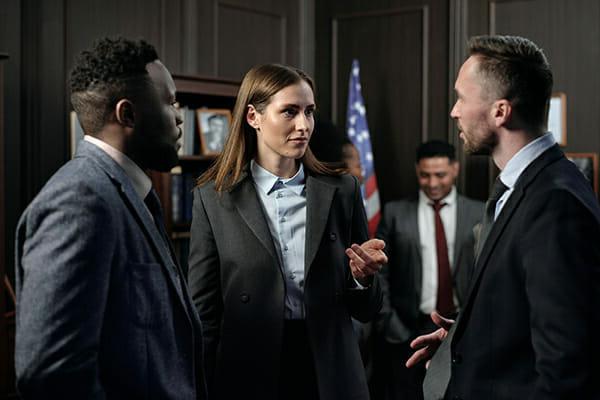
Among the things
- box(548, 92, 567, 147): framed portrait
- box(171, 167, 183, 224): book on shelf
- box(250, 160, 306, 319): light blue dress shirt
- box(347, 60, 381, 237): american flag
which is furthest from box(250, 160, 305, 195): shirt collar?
box(548, 92, 567, 147): framed portrait

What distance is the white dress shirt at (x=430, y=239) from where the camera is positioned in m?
4.56

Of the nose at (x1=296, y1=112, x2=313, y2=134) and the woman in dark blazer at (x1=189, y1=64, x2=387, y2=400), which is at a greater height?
the nose at (x1=296, y1=112, x2=313, y2=134)

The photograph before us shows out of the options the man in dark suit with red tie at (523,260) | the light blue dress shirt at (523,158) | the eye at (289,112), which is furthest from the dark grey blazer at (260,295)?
the light blue dress shirt at (523,158)

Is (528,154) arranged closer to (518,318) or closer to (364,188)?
(518,318)

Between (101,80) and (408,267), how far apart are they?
3.16 m

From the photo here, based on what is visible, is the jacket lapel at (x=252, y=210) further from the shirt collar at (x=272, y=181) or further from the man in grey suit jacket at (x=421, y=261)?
the man in grey suit jacket at (x=421, y=261)

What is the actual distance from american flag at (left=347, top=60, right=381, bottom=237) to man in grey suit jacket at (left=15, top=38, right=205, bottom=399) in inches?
137

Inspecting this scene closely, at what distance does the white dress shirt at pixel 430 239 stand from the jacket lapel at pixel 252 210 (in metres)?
2.31

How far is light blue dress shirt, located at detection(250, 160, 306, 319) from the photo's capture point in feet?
7.88

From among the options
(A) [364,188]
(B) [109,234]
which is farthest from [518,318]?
(A) [364,188]

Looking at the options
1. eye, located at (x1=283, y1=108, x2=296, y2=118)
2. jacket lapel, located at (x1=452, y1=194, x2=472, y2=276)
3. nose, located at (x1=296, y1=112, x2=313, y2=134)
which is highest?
eye, located at (x1=283, y1=108, x2=296, y2=118)

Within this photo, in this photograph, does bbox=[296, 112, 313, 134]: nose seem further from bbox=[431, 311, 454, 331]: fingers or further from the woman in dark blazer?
bbox=[431, 311, 454, 331]: fingers

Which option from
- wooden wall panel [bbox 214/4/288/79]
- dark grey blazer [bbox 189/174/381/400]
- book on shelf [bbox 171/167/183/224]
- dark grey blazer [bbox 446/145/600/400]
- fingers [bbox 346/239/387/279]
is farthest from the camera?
wooden wall panel [bbox 214/4/288/79]

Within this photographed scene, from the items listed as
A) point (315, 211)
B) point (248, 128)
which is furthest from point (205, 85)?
point (315, 211)
